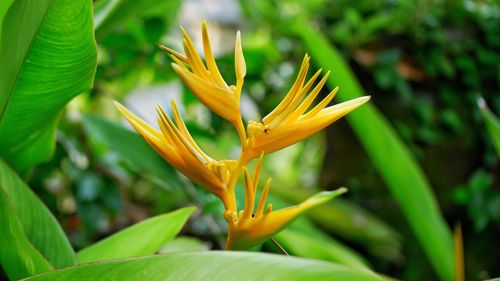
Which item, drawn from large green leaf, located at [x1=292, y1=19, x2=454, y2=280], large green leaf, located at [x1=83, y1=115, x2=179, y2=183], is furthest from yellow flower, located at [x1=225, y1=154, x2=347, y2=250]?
large green leaf, located at [x1=292, y1=19, x2=454, y2=280]

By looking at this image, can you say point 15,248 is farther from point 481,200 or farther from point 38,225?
point 481,200

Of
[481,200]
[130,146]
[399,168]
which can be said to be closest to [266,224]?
[130,146]

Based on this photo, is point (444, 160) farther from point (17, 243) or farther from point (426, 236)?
point (17, 243)

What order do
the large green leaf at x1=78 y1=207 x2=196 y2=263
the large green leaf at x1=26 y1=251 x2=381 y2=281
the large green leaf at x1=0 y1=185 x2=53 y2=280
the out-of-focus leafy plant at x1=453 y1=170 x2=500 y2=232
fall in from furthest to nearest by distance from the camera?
the out-of-focus leafy plant at x1=453 y1=170 x2=500 y2=232 < the large green leaf at x1=78 y1=207 x2=196 y2=263 < the large green leaf at x1=0 y1=185 x2=53 y2=280 < the large green leaf at x1=26 y1=251 x2=381 y2=281

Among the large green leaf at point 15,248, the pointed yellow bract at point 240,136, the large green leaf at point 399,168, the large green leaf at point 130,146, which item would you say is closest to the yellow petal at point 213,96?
the pointed yellow bract at point 240,136

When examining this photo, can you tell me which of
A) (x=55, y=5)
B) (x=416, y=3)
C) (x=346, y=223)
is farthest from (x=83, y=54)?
(x=416, y=3)

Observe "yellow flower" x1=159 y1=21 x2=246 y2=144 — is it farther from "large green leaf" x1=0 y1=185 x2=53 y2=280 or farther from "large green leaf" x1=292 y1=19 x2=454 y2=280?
"large green leaf" x1=292 y1=19 x2=454 y2=280
